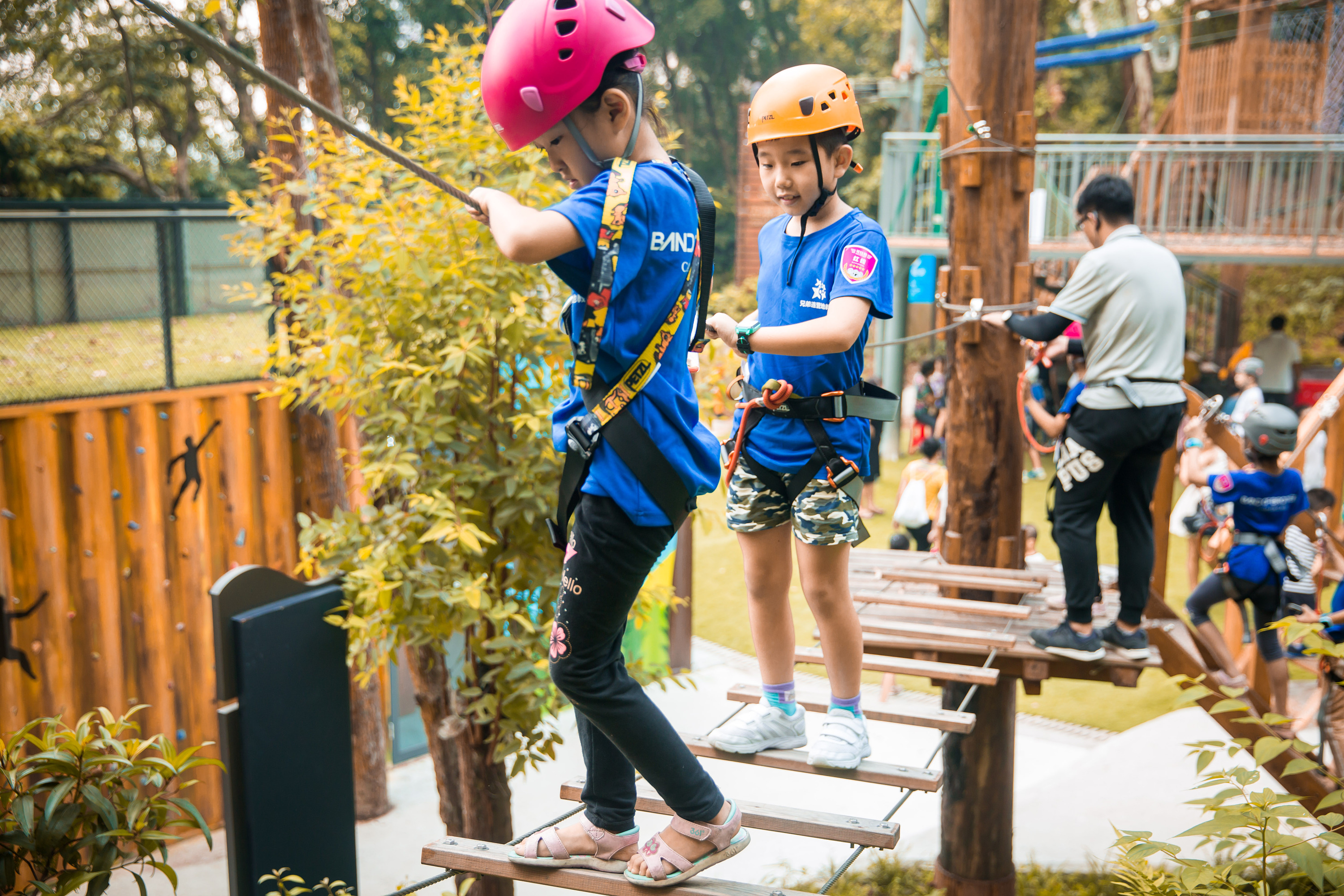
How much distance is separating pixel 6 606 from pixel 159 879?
1.84 meters

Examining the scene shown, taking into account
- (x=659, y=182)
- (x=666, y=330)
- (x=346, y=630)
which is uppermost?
(x=659, y=182)

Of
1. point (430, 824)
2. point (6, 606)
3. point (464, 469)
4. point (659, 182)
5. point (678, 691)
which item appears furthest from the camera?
point (678, 691)

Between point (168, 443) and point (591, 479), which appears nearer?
point (591, 479)

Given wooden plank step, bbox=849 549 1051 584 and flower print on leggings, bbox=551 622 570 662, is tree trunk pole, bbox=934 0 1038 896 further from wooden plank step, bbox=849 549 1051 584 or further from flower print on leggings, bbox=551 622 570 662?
flower print on leggings, bbox=551 622 570 662

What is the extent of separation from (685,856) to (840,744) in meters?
Result: 0.63

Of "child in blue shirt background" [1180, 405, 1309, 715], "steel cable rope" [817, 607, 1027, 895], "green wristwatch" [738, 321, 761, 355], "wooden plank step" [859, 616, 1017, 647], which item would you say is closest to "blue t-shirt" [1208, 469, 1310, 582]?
"child in blue shirt background" [1180, 405, 1309, 715]

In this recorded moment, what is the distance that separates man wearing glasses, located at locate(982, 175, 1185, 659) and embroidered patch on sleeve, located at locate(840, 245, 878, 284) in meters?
1.57

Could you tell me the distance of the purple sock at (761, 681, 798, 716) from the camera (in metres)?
2.78

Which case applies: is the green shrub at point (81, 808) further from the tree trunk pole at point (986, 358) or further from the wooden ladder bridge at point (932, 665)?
the tree trunk pole at point (986, 358)

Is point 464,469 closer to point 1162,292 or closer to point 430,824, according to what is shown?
point 1162,292

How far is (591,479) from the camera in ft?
6.49

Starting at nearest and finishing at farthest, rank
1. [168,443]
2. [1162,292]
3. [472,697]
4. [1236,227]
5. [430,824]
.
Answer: [1162,292]
[472,697]
[168,443]
[430,824]
[1236,227]

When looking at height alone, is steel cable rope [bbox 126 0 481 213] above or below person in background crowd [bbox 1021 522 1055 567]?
above

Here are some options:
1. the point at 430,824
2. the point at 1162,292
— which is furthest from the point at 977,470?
the point at 430,824
